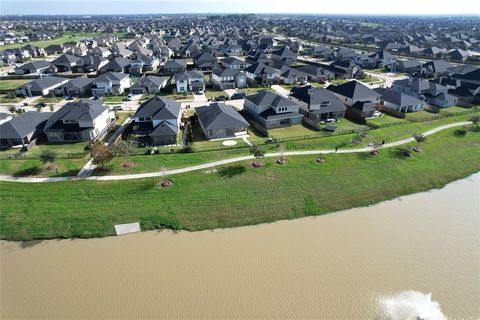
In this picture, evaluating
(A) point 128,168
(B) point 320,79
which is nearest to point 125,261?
(A) point 128,168

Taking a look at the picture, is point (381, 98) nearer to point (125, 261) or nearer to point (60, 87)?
point (125, 261)

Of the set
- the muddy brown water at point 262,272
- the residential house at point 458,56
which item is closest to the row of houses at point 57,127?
the muddy brown water at point 262,272

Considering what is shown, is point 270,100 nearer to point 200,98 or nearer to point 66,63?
point 200,98

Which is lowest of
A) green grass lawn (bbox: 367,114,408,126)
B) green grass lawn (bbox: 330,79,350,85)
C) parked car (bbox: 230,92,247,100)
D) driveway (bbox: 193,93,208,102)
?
green grass lawn (bbox: 330,79,350,85)

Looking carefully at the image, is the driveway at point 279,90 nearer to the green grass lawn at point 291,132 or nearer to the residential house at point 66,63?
the green grass lawn at point 291,132

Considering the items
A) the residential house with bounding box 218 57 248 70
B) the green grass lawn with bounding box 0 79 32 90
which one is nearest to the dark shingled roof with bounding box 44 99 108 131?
the green grass lawn with bounding box 0 79 32 90

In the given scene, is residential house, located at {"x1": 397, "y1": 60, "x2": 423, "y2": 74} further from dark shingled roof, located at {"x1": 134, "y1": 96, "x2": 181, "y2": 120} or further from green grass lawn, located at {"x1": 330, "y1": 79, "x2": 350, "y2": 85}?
dark shingled roof, located at {"x1": 134, "y1": 96, "x2": 181, "y2": 120}

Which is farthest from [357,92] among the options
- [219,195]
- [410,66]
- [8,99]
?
[8,99]

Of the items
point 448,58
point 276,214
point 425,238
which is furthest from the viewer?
point 448,58
